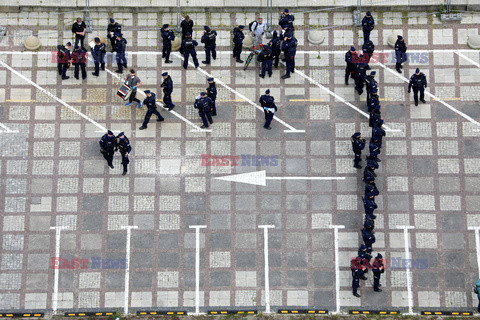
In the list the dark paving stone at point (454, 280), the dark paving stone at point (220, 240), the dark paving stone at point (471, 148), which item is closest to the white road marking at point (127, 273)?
the dark paving stone at point (220, 240)

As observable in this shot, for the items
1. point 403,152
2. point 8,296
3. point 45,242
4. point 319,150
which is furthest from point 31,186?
point 403,152

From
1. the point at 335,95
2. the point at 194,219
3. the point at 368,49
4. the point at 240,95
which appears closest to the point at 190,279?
the point at 194,219

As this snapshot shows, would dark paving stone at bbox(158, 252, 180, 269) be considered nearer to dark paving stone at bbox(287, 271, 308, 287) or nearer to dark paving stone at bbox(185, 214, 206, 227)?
dark paving stone at bbox(185, 214, 206, 227)

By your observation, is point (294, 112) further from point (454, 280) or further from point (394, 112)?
point (454, 280)

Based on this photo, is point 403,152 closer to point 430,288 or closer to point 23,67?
point 430,288

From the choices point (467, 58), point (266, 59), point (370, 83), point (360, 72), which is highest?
point (467, 58)

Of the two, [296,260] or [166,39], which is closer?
[296,260]

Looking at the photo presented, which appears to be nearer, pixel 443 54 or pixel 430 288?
pixel 430 288
